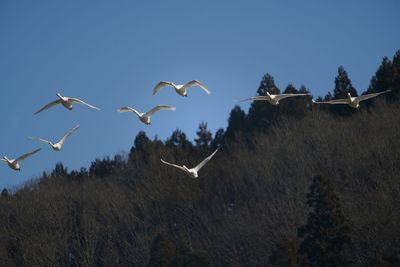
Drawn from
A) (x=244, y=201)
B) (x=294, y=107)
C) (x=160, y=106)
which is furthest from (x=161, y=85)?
(x=294, y=107)

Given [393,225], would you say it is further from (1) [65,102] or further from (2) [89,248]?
(2) [89,248]

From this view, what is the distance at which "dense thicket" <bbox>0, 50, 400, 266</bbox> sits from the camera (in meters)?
48.2

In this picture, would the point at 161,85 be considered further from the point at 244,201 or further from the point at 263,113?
the point at 263,113

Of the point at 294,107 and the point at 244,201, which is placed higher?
the point at 294,107

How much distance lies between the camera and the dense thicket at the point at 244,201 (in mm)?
48184

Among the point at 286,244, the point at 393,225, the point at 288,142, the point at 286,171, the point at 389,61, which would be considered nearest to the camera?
the point at 286,244

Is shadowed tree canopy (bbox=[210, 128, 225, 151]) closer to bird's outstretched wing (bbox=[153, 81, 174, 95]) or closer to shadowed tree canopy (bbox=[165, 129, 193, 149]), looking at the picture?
shadowed tree canopy (bbox=[165, 129, 193, 149])

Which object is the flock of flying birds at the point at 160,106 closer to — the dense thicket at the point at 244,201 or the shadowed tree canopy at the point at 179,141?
the dense thicket at the point at 244,201

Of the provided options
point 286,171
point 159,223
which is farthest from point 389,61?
point 159,223

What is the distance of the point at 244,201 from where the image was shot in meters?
60.3

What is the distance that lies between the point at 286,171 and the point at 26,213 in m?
19.3

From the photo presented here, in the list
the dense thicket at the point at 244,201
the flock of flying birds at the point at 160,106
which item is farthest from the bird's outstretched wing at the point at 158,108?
the dense thicket at the point at 244,201

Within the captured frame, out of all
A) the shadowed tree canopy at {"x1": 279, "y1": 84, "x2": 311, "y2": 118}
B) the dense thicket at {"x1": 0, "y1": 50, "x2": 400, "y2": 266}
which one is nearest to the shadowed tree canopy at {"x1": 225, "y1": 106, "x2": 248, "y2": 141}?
the dense thicket at {"x1": 0, "y1": 50, "x2": 400, "y2": 266}

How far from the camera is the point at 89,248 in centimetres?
6181
